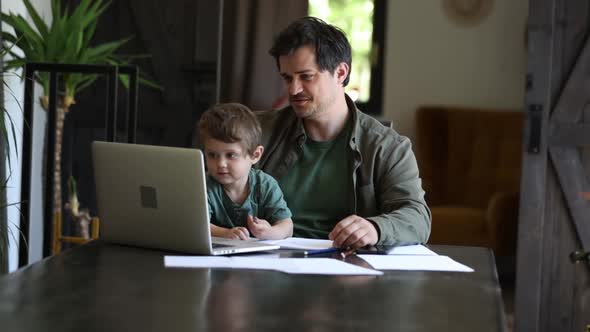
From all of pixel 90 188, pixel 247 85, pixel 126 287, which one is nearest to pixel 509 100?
pixel 247 85

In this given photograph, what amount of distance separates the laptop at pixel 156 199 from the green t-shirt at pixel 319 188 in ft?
1.51

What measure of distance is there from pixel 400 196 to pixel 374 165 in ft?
0.42

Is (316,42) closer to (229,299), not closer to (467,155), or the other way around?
(229,299)

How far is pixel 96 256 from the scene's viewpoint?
6.30 ft

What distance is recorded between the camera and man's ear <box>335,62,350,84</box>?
105 inches

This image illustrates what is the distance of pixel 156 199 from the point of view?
6.49ft

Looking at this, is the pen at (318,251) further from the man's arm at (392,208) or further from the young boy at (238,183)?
the young boy at (238,183)

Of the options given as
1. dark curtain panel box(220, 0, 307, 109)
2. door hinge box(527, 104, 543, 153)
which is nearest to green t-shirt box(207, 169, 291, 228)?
door hinge box(527, 104, 543, 153)

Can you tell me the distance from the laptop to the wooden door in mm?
2318

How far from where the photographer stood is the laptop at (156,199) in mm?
1918

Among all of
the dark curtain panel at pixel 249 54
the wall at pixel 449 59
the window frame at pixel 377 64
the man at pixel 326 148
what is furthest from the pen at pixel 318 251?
the window frame at pixel 377 64

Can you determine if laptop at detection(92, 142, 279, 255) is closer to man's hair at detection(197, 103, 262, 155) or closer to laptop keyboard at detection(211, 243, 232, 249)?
laptop keyboard at detection(211, 243, 232, 249)

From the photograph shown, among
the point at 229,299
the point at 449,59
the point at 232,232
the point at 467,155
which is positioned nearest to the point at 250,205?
the point at 232,232

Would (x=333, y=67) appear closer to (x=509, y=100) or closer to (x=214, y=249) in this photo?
(x=214, y=249)
